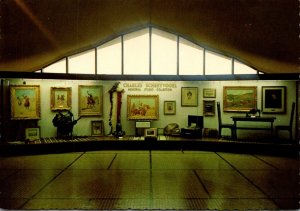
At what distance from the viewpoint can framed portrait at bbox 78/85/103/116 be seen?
1014 cm

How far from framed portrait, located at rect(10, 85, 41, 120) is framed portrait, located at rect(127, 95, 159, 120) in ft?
10.1

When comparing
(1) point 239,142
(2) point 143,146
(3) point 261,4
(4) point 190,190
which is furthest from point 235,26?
(4) point 190,190

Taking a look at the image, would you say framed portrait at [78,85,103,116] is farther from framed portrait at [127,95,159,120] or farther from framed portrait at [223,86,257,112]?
framed portrait at [223,86,257,112]

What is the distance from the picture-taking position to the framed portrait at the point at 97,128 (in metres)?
10.3

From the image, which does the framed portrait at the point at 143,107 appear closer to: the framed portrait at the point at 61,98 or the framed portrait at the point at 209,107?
the framed portrait at the point at 209,107

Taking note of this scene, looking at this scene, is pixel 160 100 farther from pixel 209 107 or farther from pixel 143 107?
pixel 209 107

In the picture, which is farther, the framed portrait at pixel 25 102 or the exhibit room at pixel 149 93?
A: the framed portrait at pixel 25 102

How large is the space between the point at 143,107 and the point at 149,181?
480 cm

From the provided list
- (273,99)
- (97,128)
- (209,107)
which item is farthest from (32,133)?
(273,99)

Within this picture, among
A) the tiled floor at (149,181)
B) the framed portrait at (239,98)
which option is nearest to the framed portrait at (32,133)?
the tiled floor at (149,181)

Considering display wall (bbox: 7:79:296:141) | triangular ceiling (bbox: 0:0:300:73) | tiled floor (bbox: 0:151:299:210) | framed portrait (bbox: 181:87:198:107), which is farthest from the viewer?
framed portrait (bbox: 181:87:198:107)

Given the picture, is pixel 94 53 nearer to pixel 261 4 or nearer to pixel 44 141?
pixel 44 141

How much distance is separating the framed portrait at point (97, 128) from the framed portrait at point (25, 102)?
5.93 ft

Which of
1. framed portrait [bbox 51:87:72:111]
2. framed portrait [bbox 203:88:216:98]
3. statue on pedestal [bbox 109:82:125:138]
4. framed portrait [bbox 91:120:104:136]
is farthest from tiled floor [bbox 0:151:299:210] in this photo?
framed portrait [bbox 203:88:216:98]
